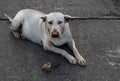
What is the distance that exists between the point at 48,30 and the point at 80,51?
71 cm

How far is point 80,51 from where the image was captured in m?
5.39

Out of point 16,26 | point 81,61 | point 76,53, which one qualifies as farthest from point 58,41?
point 16,26

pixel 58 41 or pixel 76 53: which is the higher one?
pixel 58 41

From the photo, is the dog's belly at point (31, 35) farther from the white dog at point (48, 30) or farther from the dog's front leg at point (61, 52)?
the dog's front leg at point (61, 52)

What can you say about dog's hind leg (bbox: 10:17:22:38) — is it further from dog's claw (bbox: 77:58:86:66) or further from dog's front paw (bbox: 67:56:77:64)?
dog's claw (bbox: 77:58:86:66)

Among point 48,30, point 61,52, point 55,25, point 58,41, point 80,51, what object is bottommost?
point 80,51

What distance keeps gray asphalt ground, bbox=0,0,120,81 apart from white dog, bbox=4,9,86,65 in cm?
12

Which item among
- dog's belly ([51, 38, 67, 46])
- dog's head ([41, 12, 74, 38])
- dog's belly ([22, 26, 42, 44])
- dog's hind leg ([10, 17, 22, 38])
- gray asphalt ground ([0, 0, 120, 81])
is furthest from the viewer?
dog's hind leg ([10, 17, 22, 38])

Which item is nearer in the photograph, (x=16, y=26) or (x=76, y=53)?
(x=76, y=53)

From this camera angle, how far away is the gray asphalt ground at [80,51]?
189 inches

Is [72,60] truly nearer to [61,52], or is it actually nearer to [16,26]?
[61,52]

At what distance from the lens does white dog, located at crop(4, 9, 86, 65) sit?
16.4ft

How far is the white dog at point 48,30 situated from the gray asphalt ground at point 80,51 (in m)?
0.12

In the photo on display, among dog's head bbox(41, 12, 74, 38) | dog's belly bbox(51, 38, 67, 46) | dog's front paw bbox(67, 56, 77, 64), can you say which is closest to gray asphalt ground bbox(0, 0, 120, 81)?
dog's front paw bbox(67, 56, 77, 64)
